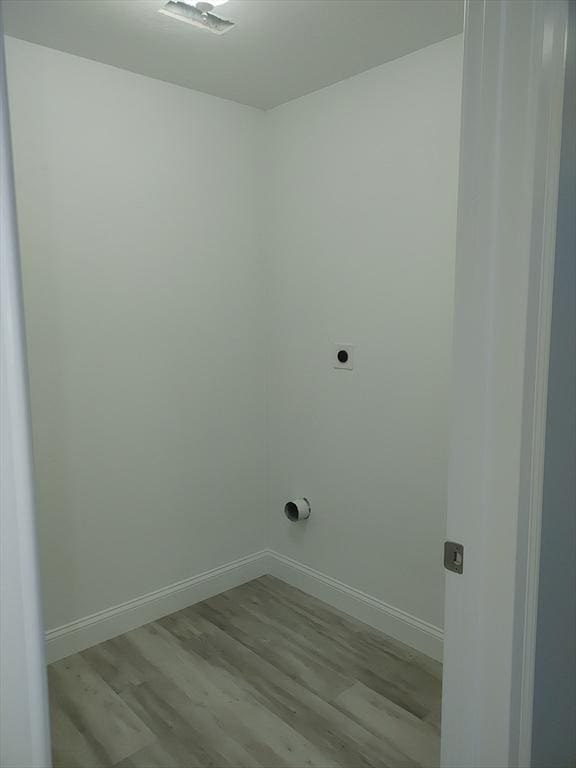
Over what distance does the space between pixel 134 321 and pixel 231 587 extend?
4.92 feet

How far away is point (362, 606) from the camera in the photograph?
2.69 m

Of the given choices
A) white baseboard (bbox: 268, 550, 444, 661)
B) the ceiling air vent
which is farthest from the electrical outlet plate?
the ceiling air vent

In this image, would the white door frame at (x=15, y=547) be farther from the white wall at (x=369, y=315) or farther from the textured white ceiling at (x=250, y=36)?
the white wall at (x=369, y=315)

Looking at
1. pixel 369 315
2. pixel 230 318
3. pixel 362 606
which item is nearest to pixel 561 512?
pixel 369 315

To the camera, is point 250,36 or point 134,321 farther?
point 134,321

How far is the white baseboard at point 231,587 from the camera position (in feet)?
7.96

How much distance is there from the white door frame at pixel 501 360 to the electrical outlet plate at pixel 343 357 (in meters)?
1.57

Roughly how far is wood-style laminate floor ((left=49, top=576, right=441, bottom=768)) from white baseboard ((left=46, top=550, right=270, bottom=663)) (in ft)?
0.16

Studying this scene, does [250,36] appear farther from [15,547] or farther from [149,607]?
[149,607]

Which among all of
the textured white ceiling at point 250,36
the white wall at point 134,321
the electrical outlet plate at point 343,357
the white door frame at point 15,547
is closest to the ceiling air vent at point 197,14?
the textured white ceiling at point 250,36

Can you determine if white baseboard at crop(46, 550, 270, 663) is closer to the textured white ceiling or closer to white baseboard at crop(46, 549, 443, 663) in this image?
white baseboard at crop(46, 549, 443, 663)

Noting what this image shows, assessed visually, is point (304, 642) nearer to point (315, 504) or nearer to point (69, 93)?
point (315, 504)

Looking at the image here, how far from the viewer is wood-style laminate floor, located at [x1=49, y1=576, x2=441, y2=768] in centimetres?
190

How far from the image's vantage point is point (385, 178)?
2393 mm
